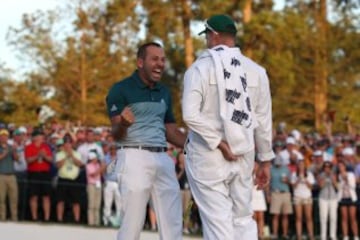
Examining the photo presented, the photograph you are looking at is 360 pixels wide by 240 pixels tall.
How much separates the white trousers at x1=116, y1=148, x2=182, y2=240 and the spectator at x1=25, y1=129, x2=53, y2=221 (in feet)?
34.6

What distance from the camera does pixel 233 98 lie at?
315 inches

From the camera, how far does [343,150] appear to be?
804 inches

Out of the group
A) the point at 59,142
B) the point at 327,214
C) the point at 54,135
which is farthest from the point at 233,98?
the point at 54,135

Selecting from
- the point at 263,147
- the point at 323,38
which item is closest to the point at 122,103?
the point at 263,147

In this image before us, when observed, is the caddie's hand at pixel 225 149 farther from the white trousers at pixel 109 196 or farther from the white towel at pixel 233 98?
the white trousers at pixel 109 196

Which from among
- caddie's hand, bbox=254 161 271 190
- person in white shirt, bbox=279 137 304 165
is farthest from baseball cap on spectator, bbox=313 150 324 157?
caddie's hand, bbox=254 161 271 190

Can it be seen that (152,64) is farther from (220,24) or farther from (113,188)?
(113,188)

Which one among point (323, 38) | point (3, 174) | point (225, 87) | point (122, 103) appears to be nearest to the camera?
point (225, 87)

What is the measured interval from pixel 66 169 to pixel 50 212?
951 millimetres

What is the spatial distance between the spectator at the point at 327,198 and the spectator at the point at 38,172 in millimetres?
5379

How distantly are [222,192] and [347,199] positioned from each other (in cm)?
1220

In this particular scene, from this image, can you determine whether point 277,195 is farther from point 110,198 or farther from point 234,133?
point 234,133

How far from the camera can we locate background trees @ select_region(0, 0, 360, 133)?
39125 mm

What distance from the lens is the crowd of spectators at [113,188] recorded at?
65.2ft
